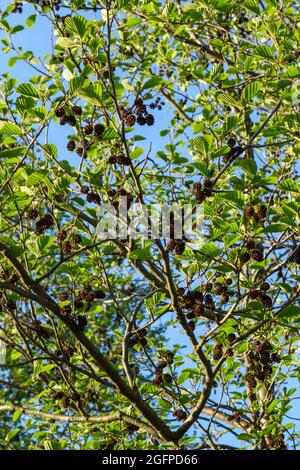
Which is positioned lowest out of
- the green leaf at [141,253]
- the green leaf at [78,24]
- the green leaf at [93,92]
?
the green leaf at [141,253]

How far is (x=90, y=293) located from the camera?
4.05 metres

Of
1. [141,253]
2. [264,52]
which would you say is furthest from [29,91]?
[264,52]

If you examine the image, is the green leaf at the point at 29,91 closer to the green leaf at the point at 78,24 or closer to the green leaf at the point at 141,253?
the green leaf at the point at 78,24

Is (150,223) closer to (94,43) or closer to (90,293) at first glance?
(90,293)

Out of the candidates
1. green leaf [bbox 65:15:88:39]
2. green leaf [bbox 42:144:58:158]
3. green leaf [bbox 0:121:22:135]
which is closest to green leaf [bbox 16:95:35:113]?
green leaf [bbox 0:121:22:135]

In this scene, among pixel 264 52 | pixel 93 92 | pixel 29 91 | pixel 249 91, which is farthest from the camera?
pixel 264 52

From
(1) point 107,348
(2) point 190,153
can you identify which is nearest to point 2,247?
(2) point 190,153

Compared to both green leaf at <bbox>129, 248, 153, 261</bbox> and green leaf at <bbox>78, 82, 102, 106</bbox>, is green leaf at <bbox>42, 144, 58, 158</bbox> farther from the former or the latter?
green leaf at <bbox>129, 248, 153, 261</bbox>

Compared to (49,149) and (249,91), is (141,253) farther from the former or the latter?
(249,91)

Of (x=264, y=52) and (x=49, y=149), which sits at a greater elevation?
(x=264, y=52)

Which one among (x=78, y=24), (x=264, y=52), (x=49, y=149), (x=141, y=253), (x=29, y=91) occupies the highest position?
(x=264, y=52)

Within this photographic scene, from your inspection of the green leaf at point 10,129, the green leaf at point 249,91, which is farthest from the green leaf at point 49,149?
the green leaf at point 249,91

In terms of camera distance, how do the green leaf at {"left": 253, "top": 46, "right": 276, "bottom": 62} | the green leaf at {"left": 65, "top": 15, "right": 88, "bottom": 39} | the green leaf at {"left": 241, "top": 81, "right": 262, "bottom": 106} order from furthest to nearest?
the green leaf at {"left": 253, "top": 46, "right": 276, "bottom": 62} → the green leaf at {"left": 241, "top": 81, "right": 262, "bottom": 106} → the green leaf at {"left": 65, "top": 15, "right": 88, "bottom": 39}

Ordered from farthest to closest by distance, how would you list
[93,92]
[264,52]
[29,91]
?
1. [264,52]
2. [29,91]
3. [93,92]
